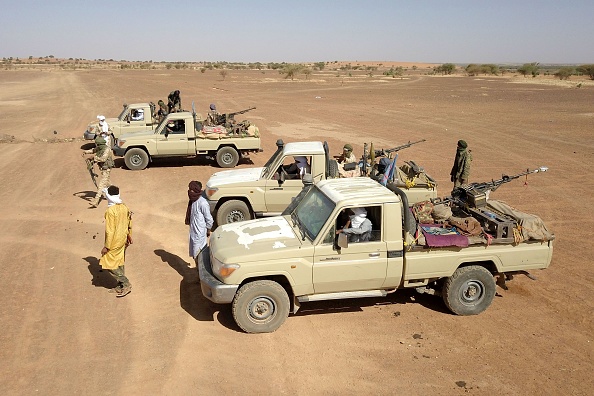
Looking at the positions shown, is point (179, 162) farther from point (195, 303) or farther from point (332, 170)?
point (195, 303)

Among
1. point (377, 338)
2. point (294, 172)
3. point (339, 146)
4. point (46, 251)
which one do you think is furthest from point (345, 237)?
point (339, 146)

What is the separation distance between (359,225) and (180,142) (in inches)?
365

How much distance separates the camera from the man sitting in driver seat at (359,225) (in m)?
5.95

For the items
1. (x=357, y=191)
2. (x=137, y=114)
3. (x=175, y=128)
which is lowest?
(x=357, y=191)

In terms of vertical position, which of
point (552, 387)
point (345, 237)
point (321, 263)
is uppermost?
point (345, 237)

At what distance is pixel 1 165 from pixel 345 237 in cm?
1369

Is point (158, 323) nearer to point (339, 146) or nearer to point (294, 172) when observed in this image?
point (294, 172)

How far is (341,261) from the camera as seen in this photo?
5883mm

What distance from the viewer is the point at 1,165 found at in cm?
1477

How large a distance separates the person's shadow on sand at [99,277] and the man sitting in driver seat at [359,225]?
385cm

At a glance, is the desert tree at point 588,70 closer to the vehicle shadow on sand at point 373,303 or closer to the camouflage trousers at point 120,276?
the vehicle shadow on sand at point 373,303

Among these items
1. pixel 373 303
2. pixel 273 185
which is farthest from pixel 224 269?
pixel 273 185

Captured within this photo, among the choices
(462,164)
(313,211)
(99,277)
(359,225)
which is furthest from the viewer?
(462,164)

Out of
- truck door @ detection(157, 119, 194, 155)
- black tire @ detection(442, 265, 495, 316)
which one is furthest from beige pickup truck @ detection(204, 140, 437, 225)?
truck door @ detection(157, 119, 194, 155)
